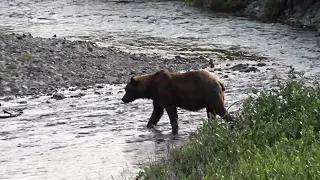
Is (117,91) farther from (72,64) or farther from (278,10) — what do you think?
(278,10)

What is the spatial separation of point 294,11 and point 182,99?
53.2 feet

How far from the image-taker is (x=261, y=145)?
8484 millimetres

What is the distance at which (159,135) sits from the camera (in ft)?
38.8

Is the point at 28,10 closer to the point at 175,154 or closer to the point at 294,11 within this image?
the point at 294,11

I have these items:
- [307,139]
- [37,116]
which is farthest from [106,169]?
[37,116]

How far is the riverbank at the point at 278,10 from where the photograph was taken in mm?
25783

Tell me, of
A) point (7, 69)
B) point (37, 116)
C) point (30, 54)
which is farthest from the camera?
point (30, 54)

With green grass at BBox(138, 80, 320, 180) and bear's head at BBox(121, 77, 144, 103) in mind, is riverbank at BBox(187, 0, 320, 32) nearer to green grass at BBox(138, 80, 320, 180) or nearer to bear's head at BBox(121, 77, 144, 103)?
bear's head at BBox(121, 77, 144, 103)

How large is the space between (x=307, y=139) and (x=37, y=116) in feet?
22.0

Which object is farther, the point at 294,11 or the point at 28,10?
the point at 28,10

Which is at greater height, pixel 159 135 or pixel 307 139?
pixel 307 139

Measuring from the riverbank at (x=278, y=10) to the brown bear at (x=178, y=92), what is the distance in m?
12.9

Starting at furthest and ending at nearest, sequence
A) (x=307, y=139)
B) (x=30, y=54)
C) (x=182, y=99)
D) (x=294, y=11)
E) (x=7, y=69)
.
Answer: (x=294, y=11) → (x=30, y=54) → (x=7, y=69) → (x=182, y=99) → (x=307, y=139)

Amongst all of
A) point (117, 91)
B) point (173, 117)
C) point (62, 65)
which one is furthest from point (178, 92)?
point (62, 65)
